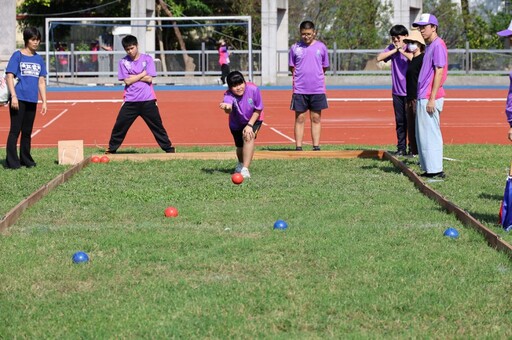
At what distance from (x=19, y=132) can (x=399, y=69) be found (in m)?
5.49

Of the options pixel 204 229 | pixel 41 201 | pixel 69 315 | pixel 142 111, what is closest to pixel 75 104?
pixel 142 111

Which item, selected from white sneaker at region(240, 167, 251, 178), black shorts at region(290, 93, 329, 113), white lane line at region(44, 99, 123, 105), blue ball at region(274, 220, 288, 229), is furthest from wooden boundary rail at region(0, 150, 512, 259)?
white lane line at region(44, 99, 123, 105)

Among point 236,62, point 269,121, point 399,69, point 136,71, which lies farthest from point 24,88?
point 236,62

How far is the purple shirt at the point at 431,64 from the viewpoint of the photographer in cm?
1161

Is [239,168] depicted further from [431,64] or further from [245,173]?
[431,64]

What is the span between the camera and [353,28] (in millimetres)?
45594

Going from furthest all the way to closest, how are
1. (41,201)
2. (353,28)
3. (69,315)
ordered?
(353,28) < (41,201) < (69,315)

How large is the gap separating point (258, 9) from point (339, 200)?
130 ft

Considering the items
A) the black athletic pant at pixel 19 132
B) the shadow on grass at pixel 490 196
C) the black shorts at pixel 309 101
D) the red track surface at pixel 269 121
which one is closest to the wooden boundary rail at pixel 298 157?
the shadow on grass at pixel 490 196

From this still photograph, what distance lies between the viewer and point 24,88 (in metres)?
13.4

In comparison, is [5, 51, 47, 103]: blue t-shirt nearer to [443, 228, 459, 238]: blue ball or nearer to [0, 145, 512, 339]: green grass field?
[0, 145, 512, 339]: green grass field

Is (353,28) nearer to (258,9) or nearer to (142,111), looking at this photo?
(258,9)

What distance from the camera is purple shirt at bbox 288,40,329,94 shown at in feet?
49.1

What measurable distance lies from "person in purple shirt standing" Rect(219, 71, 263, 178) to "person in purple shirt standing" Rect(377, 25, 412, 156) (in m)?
2.69
